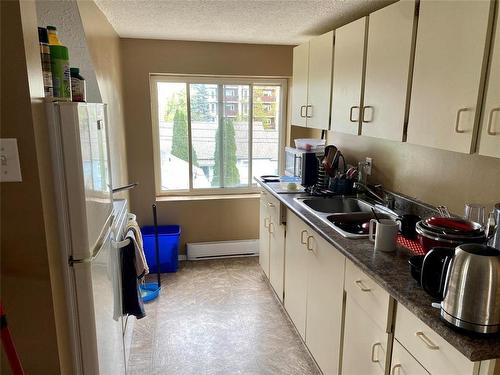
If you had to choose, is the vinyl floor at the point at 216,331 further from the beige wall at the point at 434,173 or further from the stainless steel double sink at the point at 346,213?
the beige wall at the point at 434,173

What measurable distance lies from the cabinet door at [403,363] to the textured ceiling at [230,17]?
1.82 meters

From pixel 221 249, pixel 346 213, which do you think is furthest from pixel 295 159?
pixel 221 249

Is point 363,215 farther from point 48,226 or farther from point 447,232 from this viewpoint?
point 48,226

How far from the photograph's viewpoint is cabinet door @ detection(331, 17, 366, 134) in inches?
84.1

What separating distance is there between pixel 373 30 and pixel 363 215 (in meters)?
1.07

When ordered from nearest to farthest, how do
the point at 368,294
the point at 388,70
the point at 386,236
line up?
the point at 368,294 → the point at 386,236 → the point at 388,70

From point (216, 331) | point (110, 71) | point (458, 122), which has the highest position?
point (110, 71)

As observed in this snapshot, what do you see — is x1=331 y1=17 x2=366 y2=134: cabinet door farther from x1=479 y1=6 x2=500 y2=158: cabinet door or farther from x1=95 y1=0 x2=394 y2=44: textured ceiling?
x1=479 y1=6 x2=500 y2=158: cabinet door

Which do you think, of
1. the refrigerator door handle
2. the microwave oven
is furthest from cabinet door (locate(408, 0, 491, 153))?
the refrigerator door handle

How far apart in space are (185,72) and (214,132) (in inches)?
26.2

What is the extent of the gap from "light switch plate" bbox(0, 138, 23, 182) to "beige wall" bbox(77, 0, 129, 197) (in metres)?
1.22

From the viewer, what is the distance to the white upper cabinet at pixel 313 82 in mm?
2582

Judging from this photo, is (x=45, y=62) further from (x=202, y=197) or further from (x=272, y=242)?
(x=202, y=197)

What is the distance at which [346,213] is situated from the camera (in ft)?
7.48
